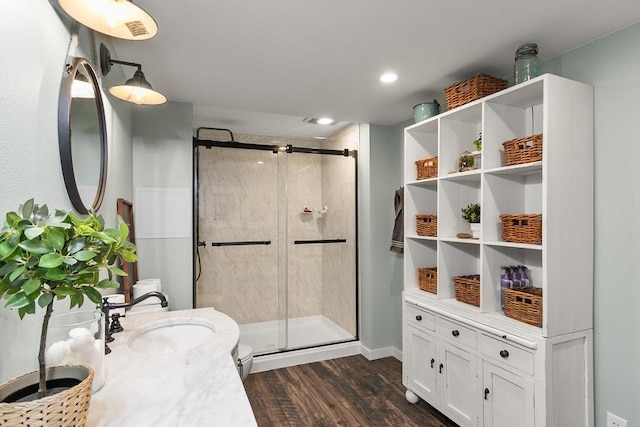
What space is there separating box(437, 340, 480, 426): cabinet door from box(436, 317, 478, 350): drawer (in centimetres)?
6

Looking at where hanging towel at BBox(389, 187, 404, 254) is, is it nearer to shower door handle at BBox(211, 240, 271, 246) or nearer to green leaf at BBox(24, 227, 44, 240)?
shower door handle at BBox(211, 240, 271, 246)

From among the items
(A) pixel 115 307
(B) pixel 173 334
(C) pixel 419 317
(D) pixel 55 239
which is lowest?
(C) pixel 419 317

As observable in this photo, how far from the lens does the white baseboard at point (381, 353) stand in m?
3.49

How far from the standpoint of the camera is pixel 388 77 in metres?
2.37

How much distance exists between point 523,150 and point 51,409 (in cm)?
219

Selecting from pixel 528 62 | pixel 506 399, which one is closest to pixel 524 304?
pixel 506 399

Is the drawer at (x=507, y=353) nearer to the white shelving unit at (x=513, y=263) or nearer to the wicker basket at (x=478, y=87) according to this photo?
the white shelving unit at (x=513, y=263)

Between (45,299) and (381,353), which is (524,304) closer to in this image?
(381,353)

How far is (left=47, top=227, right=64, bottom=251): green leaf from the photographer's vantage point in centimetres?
66

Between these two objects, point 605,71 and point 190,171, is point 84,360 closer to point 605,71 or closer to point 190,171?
point 190,171

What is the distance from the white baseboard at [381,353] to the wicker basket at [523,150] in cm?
226

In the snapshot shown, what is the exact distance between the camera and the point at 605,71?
1.83 meters

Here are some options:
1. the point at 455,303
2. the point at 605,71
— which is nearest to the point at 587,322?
the point at 455,303

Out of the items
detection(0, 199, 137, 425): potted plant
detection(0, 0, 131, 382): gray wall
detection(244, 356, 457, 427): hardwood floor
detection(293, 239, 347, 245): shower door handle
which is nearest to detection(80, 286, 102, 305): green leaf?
detection(0, 199, 137, 425): potted plant
